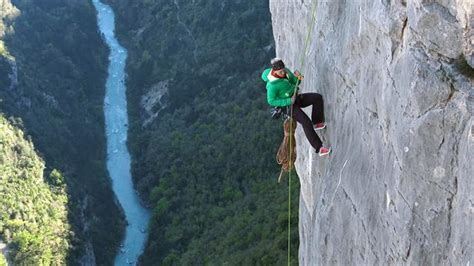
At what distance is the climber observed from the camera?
1002 centimetres

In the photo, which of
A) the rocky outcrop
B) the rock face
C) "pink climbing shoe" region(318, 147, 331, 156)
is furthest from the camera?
the rocky outcrop

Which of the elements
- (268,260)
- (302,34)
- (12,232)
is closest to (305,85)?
(302,34)

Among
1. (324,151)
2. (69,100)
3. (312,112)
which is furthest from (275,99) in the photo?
(69,100)

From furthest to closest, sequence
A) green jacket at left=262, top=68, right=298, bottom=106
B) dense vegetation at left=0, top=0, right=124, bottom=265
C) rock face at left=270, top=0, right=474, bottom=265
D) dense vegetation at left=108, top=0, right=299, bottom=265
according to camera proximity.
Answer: dense vegetation at left=0, top=0, right=124, bottom=265 → dense vegetation at left=108, top=0, right=299, bottom=265 → green jacket at left=262, top=68, right=298, bottom=106 → rock face at left=270, top=0, right=474, bottom=265

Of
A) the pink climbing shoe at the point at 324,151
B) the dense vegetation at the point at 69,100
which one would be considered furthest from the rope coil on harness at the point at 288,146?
the dense vegetation at the point at 69,100

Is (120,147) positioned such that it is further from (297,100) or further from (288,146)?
(297,100)

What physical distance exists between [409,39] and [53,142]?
4228 cm

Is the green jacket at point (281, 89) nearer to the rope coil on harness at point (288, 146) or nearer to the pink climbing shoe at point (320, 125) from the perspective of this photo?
the pink climbing shoe at point (320, 125)

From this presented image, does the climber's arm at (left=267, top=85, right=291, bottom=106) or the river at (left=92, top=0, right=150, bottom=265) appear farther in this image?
the river at (left=92, top=0, right=150, bottom=265)

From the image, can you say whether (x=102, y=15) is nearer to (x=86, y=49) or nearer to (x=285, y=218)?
(x=86, y=49)

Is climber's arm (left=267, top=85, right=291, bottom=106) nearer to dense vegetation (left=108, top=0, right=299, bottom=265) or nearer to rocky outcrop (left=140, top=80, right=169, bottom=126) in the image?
dense vegetation (left=108, top=0, right=299, bottom=265)

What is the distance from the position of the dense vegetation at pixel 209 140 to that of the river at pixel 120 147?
1.36 meters

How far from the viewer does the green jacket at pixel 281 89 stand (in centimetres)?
1007

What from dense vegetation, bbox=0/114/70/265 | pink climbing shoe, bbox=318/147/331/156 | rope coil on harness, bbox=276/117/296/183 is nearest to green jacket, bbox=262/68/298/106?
rope coil on harness, bbox=276/117/296/183
